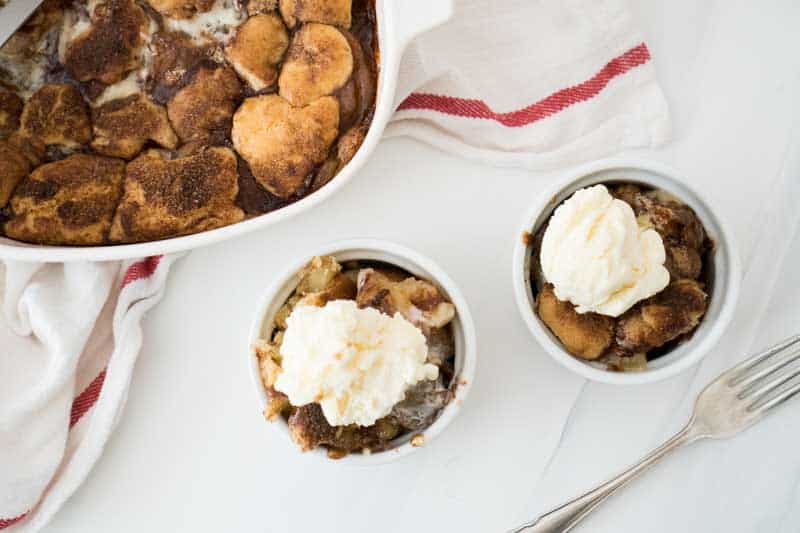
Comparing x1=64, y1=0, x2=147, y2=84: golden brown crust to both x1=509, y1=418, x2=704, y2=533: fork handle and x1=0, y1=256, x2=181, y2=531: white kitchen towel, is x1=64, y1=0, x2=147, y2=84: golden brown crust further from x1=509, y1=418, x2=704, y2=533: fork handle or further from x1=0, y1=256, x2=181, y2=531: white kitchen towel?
x1=509, y1=418, x2=704, y2=533: fork handle

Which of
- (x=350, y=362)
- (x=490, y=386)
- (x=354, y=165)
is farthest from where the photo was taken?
(x=490, y=386)

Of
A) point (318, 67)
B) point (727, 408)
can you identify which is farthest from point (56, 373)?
point (727, 408)

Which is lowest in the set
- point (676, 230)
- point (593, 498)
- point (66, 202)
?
point (593, 498)

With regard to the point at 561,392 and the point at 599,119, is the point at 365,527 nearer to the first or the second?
the point at 561,392

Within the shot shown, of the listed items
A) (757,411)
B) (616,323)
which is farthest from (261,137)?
(757,411)

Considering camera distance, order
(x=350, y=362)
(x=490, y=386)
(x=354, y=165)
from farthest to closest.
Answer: (x=490, y=386)
(x=354, y=165)
(x=350, y=362)

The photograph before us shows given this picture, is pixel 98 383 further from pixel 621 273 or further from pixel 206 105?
pixel 621 273

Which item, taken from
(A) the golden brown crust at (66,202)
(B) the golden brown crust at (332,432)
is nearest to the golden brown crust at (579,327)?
(B) the golden brown crust at (332,432)
